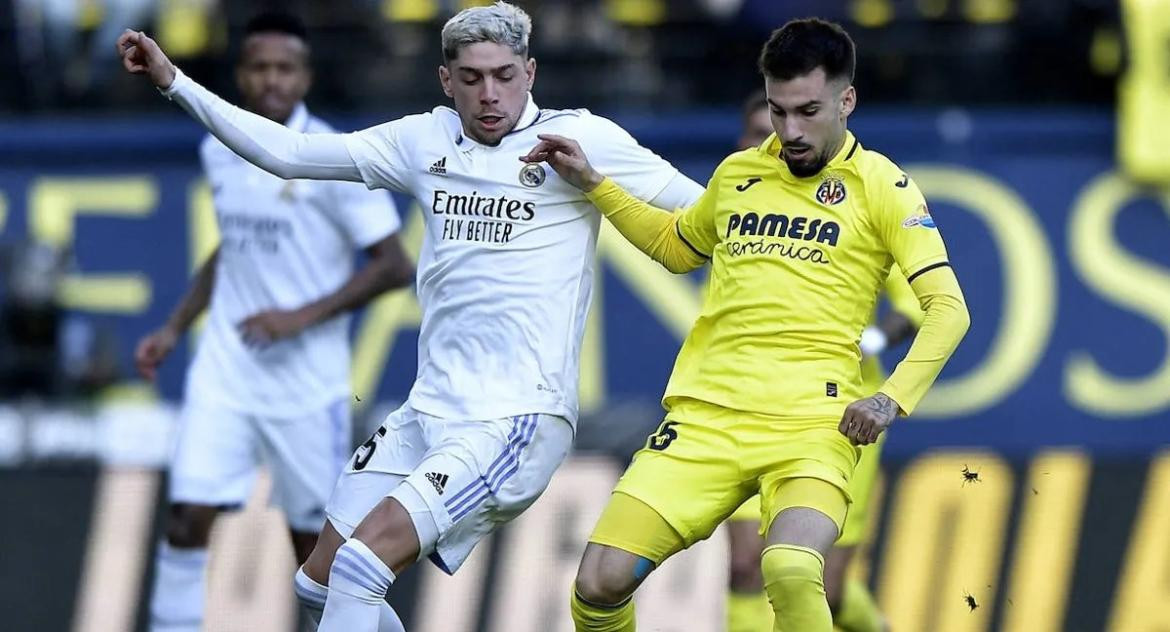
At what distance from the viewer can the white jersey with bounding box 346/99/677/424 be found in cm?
632

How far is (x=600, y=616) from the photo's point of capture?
6.16 m

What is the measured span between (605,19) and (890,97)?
187 centimetres

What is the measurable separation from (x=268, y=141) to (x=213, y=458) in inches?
73.6

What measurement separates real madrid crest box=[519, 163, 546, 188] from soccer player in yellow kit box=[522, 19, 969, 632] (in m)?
0.10

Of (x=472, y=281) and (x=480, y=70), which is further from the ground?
(x=480, y=70)

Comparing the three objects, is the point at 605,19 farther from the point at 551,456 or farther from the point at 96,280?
the point at 551,456

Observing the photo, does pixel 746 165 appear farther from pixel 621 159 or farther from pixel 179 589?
pixel 179 589

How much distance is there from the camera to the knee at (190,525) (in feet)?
26.0

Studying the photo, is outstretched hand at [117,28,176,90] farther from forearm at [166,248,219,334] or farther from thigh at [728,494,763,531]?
thigh at [728,494,763,531]

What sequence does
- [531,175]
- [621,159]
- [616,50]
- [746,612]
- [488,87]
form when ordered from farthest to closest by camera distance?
[616,50], [746,612], [621,159], [531,175], [488,87]

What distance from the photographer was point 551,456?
252 inches

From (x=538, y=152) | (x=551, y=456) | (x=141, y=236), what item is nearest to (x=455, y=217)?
(x=538, y=152)

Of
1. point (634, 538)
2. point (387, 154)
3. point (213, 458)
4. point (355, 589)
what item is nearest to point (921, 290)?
point (634, 538)

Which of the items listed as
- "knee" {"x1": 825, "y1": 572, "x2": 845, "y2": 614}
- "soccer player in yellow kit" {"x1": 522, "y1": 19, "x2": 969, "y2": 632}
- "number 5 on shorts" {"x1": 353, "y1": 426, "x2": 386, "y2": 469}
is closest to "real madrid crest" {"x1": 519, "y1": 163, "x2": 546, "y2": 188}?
"soccer player in yellow kit" {"x1": 522, "y1": 19, "x2": 969, "y2": 632}
